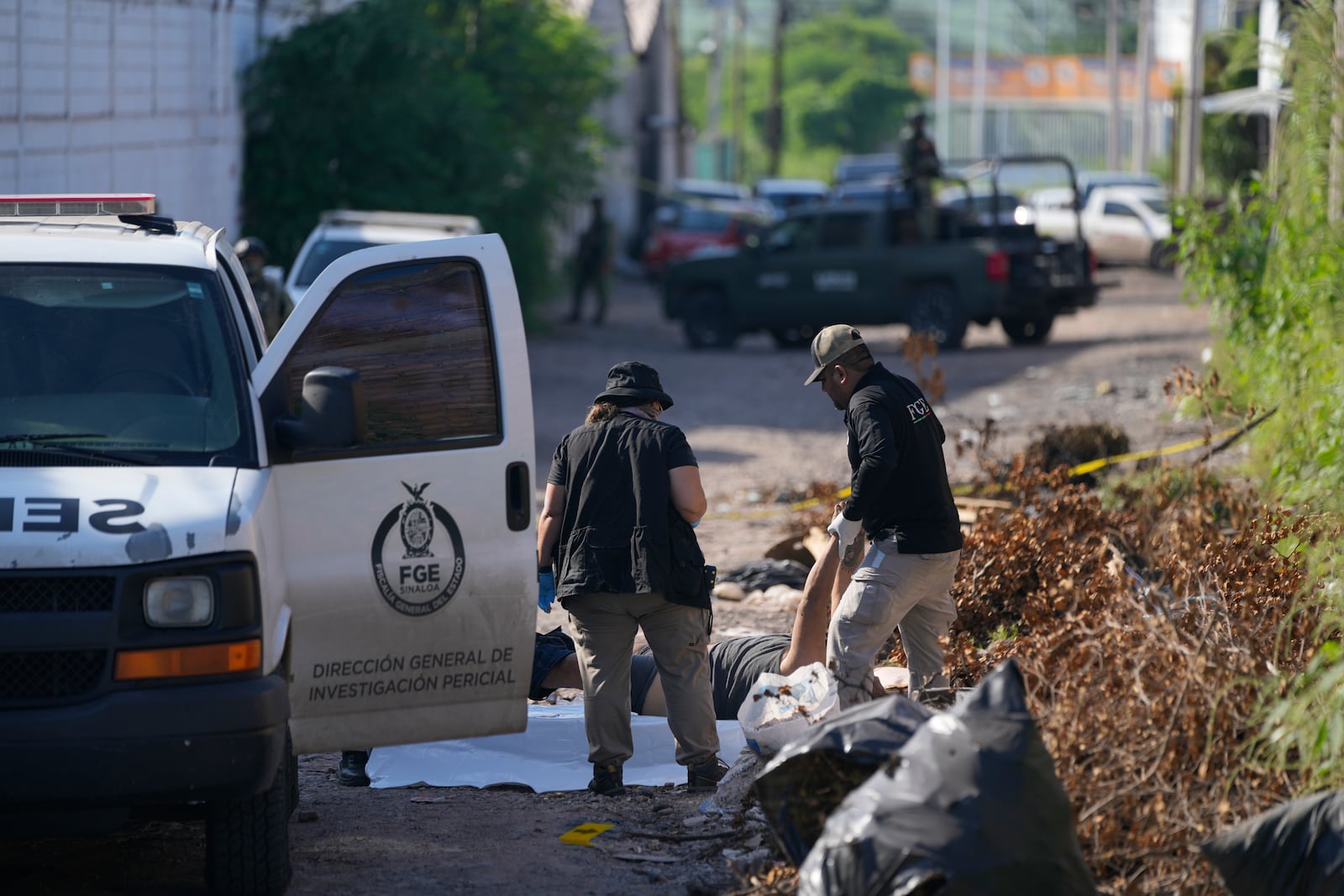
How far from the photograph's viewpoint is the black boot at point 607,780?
19.5 ft

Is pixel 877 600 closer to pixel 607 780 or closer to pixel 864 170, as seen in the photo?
pixel 607 780

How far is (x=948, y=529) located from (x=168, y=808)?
2875 millimetres

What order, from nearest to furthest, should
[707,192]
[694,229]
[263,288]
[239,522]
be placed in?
[239,522], [263,288], [694,229], [707,192]

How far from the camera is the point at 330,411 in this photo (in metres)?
4.48

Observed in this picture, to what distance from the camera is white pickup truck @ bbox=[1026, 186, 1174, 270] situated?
111ft

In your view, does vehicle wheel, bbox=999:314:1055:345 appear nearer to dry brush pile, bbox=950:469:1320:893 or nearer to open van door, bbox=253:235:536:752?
dry brush pile, bbox=950:469:1320:893

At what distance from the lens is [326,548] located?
4688 millimetres

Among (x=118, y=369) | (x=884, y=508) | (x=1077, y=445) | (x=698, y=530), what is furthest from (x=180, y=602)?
(x=1077, y=445)

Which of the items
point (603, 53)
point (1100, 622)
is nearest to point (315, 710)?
point (1100, 622)

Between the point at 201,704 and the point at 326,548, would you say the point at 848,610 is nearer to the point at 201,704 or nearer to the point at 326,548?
the point at 326,548

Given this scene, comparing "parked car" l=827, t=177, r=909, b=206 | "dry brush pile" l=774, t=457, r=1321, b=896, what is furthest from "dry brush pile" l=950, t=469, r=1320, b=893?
"parked car" l=827, t=177, r=909, b=206

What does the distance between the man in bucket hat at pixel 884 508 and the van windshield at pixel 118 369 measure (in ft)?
6.89

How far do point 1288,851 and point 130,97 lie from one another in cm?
1361

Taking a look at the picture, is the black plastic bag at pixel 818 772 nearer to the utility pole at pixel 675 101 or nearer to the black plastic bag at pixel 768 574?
the black plastic bag at pixel 768 574
